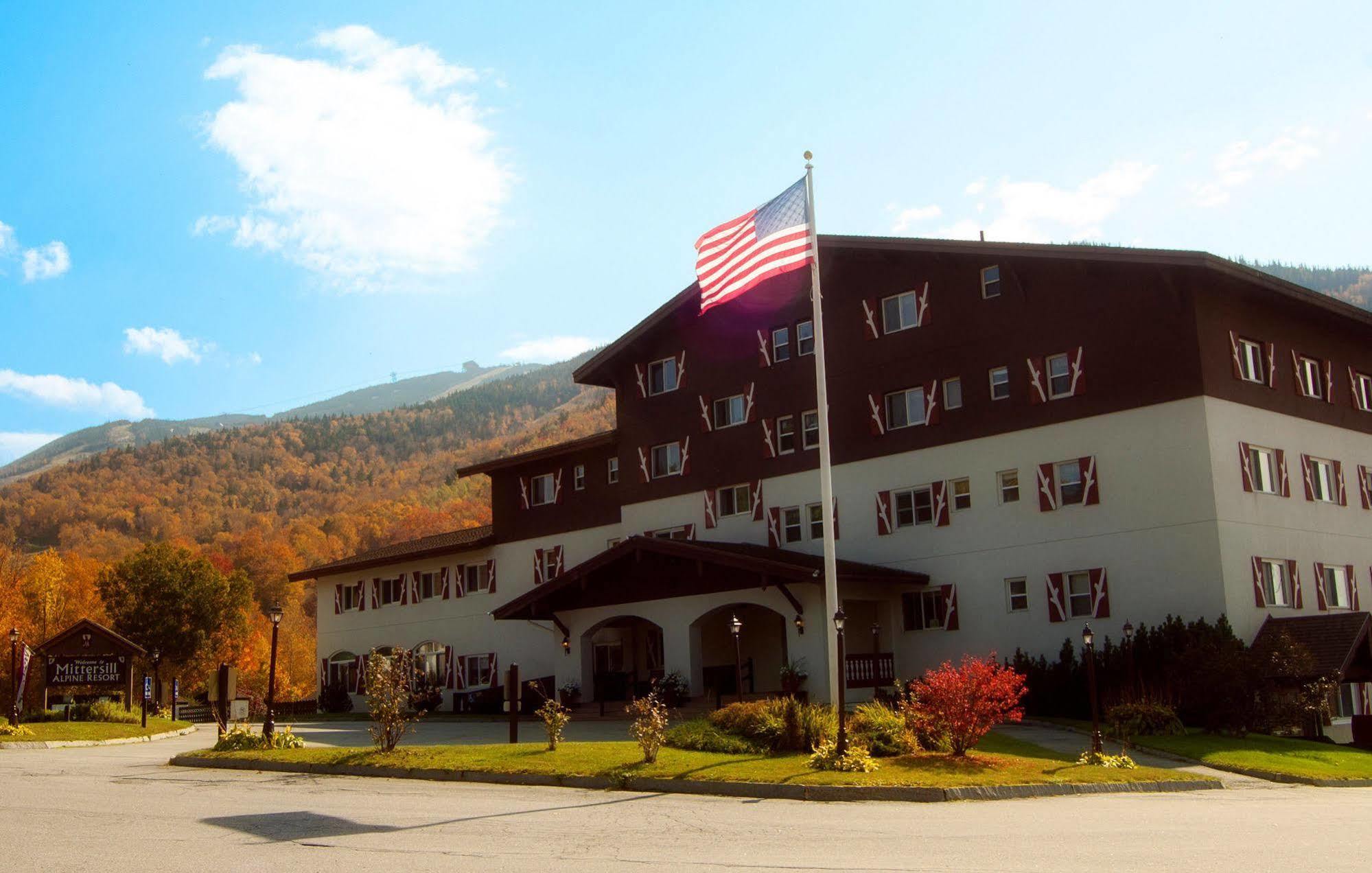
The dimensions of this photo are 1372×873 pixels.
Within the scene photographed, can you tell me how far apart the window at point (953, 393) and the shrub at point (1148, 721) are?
33.2 ft

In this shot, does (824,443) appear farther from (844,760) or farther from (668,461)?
(668,461)

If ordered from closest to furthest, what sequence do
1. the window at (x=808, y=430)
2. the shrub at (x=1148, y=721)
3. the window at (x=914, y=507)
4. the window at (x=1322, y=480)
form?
1. the shrub at (x=1148, y=721)
2. the window at (x=1322, y=480)
3. the window at (x=914, y=507)
4. the window at (x=808, y=430)

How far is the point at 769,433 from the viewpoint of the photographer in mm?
38750

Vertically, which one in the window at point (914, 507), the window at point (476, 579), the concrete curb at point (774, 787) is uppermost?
the window at point (914, 507)

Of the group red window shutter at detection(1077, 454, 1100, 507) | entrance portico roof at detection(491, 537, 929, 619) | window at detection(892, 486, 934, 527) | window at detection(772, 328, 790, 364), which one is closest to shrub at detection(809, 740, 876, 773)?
entrance portico roof at detection(491, 537, 929, 619)

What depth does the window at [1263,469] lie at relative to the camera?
31.1m

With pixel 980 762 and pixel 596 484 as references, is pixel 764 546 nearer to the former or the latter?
pixel 596 484

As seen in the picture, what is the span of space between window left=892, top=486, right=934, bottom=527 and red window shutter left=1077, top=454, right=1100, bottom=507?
4.42 meters

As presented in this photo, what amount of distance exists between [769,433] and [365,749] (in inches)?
707

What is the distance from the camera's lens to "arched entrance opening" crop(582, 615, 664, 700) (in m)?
38.7

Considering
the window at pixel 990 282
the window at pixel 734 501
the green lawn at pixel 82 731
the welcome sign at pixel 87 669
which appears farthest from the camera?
the window at pixel 734 501

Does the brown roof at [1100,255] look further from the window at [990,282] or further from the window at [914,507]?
the window at [914,507]

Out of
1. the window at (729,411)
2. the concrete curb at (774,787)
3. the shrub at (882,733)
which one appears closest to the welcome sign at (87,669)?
the concrete curb at (774,787)

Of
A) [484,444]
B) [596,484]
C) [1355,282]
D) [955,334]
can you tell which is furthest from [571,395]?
[955,334]
